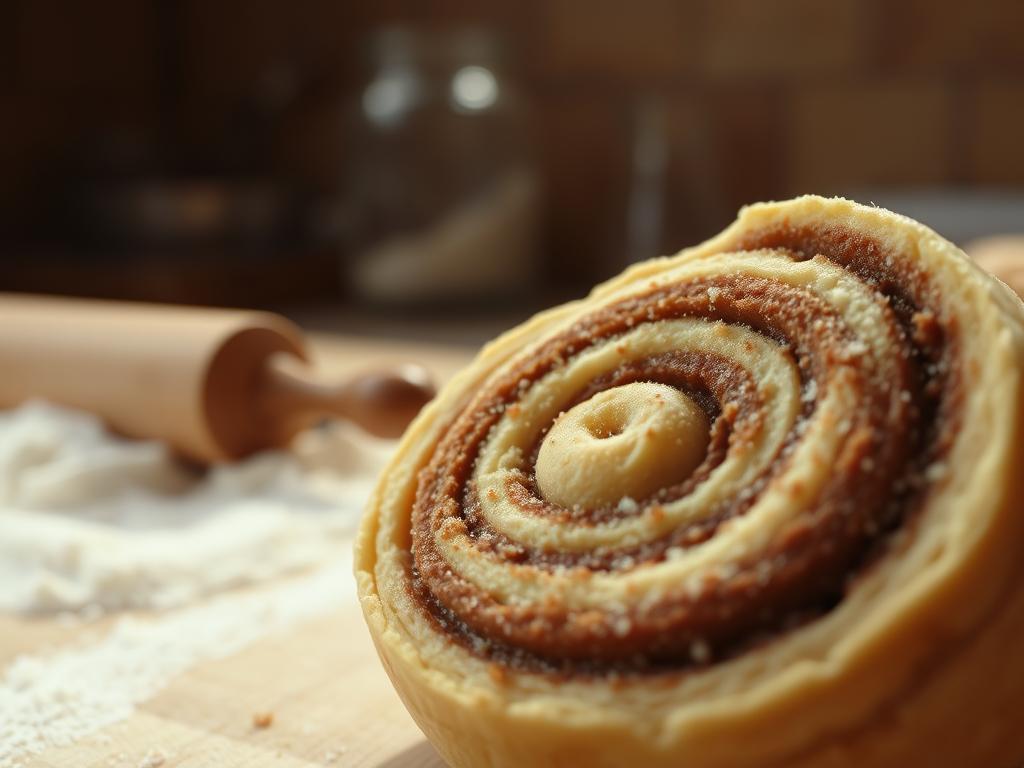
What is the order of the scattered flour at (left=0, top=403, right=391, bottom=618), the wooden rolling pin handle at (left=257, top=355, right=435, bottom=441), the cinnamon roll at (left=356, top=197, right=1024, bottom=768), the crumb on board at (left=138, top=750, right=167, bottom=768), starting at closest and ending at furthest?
the cinnamon roll at (left=356, top=197, right=1024, bottom=768), the crumb on board at (left=138, top=750, right=167, bottom=768), the scattered flour at (left=0, top=403, right=391, bottom=618), the wooden rolling pin handle at (left=257, top=355, right=435, bottom=441)

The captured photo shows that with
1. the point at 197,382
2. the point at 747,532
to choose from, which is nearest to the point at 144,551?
the point at 197,382

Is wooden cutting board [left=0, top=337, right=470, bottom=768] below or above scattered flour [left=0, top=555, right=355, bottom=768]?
above

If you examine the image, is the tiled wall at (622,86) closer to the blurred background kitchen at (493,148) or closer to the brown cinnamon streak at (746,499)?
the blurred background kitchen at (493,148)

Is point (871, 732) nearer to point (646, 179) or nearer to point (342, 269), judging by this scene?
point (646, 179)

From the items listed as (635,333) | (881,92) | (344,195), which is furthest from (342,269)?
(635,333)

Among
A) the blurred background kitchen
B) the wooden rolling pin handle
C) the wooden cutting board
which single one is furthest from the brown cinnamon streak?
the blurred background kitchen

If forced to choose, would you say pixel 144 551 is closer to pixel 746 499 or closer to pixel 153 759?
pixel 153 759

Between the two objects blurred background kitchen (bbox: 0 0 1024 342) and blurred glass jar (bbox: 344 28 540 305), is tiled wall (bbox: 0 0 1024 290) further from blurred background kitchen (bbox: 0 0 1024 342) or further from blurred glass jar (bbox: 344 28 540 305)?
blurred glass jar (bbox: 344 28 540 305)
